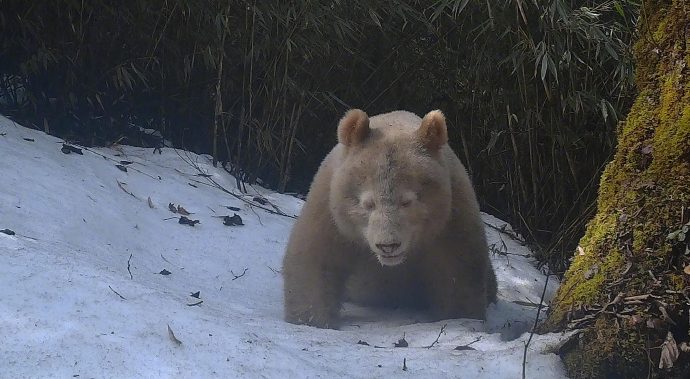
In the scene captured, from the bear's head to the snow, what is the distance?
1.74 feet

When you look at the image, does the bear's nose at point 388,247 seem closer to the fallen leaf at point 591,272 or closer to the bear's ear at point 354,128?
the bear's ear at point 354,128

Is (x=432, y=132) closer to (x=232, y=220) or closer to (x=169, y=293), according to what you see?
(x=169, y=293)

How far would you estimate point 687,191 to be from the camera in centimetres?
292

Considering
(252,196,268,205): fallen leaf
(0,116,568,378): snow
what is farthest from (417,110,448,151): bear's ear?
(252,196,268,205): fallen leaf

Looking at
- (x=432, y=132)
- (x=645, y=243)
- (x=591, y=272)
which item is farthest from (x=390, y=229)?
(x=645, y=243)

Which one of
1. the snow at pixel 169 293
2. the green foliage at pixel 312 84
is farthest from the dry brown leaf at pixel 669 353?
the green foliage at pixel 312 84

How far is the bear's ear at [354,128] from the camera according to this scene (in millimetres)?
4355

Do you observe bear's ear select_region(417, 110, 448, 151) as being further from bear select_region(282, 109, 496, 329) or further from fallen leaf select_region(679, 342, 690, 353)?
fallen leaf select_region(679, 342, 690, 353)

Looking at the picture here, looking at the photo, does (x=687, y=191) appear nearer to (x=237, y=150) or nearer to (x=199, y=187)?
(x=199, y=187)

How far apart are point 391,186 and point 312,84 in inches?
141

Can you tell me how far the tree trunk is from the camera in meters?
2.86

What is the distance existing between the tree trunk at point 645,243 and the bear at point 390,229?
1034 millimetres

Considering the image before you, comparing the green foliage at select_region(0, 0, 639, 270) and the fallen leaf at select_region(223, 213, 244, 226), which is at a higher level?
the green foliage at select_region(0, 0, 639, 270)

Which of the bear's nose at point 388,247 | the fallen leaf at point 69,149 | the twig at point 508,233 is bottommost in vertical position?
the twig at point 508,233
